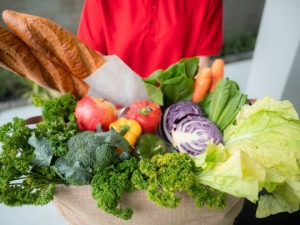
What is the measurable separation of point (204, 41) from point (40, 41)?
629mm

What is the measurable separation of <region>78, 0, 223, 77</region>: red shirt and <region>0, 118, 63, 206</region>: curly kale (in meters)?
0.56

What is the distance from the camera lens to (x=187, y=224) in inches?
23.8

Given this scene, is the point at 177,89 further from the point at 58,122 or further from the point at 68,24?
the point at 68,24

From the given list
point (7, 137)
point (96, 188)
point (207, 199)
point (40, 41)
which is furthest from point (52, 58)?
point (207, 199)

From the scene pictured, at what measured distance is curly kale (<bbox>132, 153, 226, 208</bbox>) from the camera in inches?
19.6

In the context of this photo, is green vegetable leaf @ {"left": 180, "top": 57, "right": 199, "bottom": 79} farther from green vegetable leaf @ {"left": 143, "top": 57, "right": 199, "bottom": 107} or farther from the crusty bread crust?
the crusty bread crust

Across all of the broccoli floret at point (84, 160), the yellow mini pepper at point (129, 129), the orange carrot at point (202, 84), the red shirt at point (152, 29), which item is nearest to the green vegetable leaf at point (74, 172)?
the broccoli floret at point (84, 160)

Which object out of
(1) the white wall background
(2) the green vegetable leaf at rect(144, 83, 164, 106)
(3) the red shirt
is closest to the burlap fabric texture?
(2) the green vegetable leaf at rect(144, 83, 164, 106)

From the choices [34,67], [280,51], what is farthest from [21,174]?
[280,51]

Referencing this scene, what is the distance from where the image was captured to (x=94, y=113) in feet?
2.11

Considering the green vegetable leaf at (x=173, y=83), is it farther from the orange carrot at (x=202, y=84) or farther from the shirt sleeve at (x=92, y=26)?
the shirt sleeve at (x=92, y=26)

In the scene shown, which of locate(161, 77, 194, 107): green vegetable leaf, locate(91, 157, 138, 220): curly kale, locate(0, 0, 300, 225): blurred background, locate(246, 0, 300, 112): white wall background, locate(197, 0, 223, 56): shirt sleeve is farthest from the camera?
locate(246, 0, 300, 112): white wall background

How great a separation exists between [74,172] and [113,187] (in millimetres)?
71

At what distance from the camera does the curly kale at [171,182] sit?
0.50m
